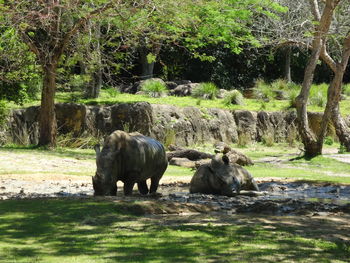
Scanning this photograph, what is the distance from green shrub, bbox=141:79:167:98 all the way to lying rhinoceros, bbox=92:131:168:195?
760 inches

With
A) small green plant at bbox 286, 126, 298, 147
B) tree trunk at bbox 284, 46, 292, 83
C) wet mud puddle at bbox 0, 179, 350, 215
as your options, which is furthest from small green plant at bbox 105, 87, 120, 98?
wet mud puddle at bbox 0, 179, 350, 215

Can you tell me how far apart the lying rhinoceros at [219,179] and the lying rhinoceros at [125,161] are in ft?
3.15

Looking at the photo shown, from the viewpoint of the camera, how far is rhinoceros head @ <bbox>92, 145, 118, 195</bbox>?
1215 cm

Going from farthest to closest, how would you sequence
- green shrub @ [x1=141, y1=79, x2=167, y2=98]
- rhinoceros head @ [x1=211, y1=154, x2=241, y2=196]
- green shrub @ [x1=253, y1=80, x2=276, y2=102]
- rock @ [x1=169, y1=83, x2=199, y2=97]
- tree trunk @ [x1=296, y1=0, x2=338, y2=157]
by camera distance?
green shrub @ [x1=253, y1=80, x2=276, y2=102]
rock @ [x1=169, y1=83, x2=199, y2=97]
green shrub @ [x1=141, y1=79, x2=167, y2=98]
tree trunk @ [x1=296, y1=0, x2=338, y2=157]
rhinoceros head @ [x1=211, y1=154, x2=241, y2=196]

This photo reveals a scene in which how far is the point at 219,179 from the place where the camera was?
47.5ft

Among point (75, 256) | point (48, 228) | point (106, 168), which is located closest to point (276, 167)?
point (106, 168)

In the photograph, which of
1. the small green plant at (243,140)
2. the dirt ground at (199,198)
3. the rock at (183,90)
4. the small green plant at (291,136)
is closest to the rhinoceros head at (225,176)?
the dirt ground at (199,198)

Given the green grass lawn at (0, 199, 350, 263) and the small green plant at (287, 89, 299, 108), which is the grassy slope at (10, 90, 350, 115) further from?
the green grass lawn at (0, 199, 350, 263)

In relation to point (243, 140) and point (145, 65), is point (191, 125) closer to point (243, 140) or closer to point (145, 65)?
point (243, 140)

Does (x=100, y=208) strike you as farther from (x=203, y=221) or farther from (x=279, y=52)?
(x=279, y=52)

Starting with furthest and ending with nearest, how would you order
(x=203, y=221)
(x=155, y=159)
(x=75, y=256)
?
(x=155, y=159)
(x=203, y=221)
(x=75, y=256)

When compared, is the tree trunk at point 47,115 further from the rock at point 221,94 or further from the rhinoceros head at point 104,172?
the rhinoceros head at point 104,172

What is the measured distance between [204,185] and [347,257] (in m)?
7.37

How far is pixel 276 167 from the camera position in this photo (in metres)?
22.8
